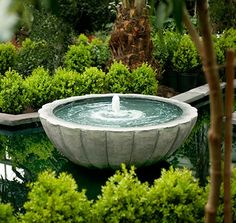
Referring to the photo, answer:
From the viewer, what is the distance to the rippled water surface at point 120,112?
179 inches

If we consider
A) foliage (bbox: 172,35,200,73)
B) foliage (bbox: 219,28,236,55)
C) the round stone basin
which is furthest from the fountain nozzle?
foliage (bbox: 219,28,236,55)

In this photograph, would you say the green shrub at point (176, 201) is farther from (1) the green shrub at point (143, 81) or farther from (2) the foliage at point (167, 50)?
(2) the foliage at point (167, 50)

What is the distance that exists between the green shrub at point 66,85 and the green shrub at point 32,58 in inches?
46.4

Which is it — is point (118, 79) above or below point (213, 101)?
below

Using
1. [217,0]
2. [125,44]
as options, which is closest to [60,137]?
[125,44]

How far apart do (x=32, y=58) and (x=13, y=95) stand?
149cm

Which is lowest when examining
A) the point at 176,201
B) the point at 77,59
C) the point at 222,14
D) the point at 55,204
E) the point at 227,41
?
the point at 176,201

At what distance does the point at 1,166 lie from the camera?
4863 mm

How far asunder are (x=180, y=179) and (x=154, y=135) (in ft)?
3.98

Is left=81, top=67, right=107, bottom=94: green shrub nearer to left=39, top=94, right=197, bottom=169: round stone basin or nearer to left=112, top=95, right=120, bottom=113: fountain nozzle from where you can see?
left=39, top=94, right=197, bottom=169: round stone basin

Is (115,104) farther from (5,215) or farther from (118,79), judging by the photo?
(5,215)

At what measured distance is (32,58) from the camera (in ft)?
24.0

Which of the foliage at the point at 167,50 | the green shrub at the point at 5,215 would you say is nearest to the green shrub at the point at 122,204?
the green shrub at the point at 5,215

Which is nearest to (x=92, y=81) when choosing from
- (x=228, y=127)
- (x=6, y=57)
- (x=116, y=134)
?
(x=6, y=57)
